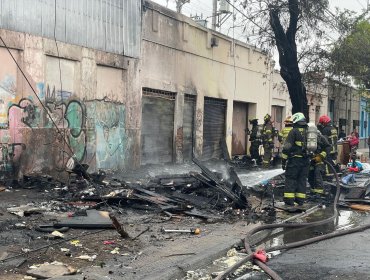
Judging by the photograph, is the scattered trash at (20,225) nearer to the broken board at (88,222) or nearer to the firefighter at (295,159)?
the broken board at (88,222)

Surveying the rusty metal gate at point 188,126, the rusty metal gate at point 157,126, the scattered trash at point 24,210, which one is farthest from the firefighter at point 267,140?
the scattered trash at point 24,210

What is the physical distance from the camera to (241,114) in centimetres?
2309

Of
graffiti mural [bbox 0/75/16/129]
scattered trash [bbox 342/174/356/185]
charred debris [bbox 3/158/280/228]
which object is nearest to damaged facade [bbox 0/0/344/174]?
graffiti mural [bbox 0/75/16/129]

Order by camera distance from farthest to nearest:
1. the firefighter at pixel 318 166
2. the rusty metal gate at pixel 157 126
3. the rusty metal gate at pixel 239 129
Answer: the rusty metal gate at pixel 239 129
the rusty metal gate at pixel 157 126
the firefighter at pixel 318 166

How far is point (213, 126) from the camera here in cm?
2009

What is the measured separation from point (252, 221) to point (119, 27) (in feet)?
26.2

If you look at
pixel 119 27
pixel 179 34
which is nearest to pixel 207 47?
pixel 179 34

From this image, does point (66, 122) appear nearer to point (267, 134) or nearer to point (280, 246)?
point (280, 246)

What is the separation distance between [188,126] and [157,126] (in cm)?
211

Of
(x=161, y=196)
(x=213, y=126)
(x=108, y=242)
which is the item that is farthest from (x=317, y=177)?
(x=213, y=126)

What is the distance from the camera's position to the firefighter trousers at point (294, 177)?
10180 mm

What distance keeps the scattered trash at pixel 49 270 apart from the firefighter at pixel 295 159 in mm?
6087

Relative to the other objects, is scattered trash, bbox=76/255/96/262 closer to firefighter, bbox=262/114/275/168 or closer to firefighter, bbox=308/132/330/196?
firefighter, bbox=308/132/330/196

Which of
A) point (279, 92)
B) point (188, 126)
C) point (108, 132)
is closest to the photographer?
point (108, 132)
